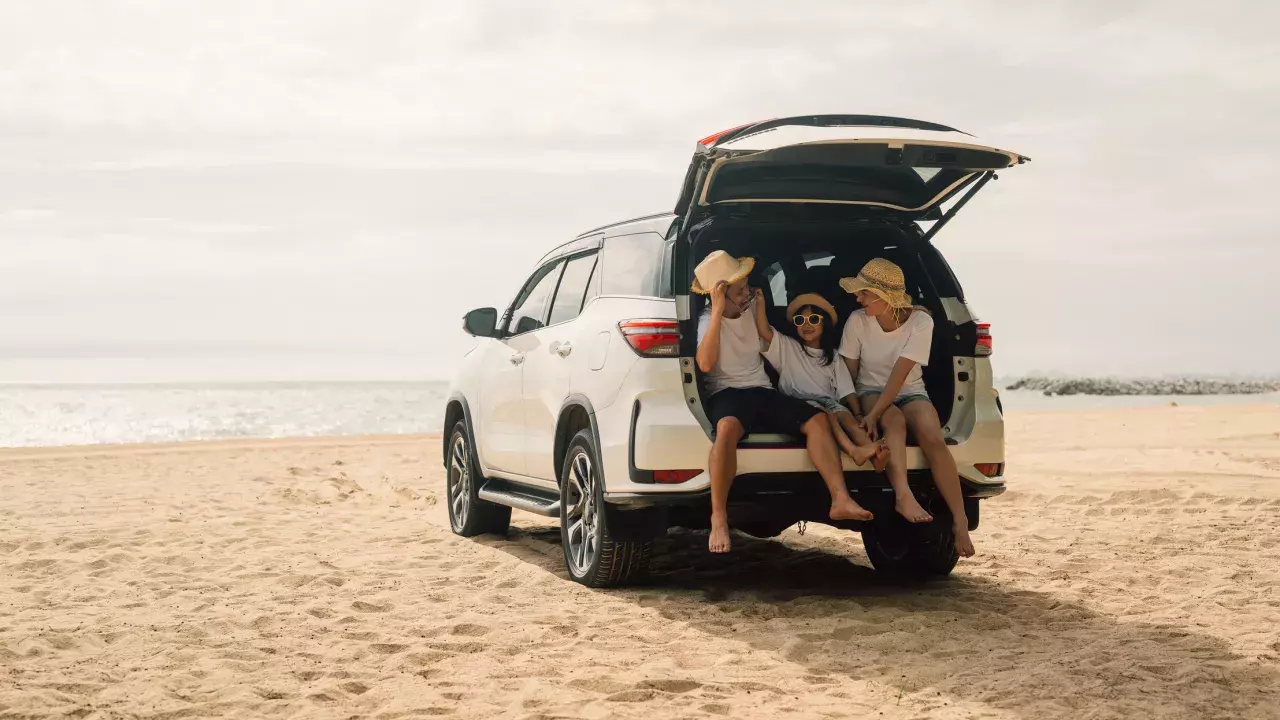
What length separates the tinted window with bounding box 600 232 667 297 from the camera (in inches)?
248

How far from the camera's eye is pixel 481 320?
27.2 ft

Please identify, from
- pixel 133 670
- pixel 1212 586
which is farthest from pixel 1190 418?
pixel 133 670

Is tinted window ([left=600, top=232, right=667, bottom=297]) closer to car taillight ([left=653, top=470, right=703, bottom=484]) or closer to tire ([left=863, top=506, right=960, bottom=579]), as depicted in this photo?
car taillight ([left=653, top=470, right=703, bottom=484])

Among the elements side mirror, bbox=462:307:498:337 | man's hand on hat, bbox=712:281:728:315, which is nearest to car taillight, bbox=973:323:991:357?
man's hand on hat, bbox=712:281:728:315

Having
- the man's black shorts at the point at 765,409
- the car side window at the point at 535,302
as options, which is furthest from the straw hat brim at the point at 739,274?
the car side window at the point at 535,302

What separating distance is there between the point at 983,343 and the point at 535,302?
9.99ft

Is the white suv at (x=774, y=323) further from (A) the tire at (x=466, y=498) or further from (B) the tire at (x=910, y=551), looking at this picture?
(A) the tire at (x=466, y=498)

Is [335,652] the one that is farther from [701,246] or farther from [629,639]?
[701,246]

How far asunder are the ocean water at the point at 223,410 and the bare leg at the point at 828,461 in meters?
20.1

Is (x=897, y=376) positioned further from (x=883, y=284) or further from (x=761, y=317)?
(x=761, y=317)

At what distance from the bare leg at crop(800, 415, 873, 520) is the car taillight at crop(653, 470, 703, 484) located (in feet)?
1.88

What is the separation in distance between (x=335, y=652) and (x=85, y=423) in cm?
3375

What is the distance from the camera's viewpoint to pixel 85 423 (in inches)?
1407

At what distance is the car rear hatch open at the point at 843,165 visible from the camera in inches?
229
